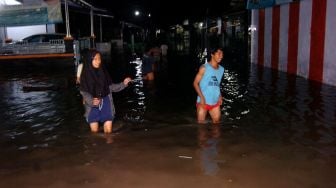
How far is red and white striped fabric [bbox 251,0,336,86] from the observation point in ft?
40.8

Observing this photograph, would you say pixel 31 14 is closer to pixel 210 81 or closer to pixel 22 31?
pixel 22 31

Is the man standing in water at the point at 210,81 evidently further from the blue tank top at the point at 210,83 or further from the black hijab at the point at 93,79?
the black hijab at the point at 93,79

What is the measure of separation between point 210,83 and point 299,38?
9.19 meters

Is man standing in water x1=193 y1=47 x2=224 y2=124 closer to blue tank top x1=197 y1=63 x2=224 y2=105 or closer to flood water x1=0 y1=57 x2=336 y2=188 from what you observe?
blue tank top x1=197 y1=63 x2=224 y2=105

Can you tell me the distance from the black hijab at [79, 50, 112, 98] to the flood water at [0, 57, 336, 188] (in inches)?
36.1

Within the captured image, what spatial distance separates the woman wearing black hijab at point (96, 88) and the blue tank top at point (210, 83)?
1363mm

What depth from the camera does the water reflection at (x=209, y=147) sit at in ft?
17.3

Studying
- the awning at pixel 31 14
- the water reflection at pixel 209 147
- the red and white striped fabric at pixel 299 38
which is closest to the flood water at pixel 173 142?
the water reflection at pixel 209 147

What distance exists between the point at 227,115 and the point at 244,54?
17610 millimetres

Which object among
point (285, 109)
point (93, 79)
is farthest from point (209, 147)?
point (285, 109)

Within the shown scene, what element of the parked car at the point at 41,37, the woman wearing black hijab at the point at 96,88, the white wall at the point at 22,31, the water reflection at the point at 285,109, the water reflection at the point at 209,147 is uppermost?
the white wall at the point at 22,31

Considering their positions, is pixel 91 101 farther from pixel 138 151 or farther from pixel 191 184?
pixel 191 184

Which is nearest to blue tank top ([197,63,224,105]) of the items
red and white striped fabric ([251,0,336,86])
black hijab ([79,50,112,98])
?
black hijab ([79,50,112,98])

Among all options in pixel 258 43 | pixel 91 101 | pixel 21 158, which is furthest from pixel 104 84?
pixel 258 43
